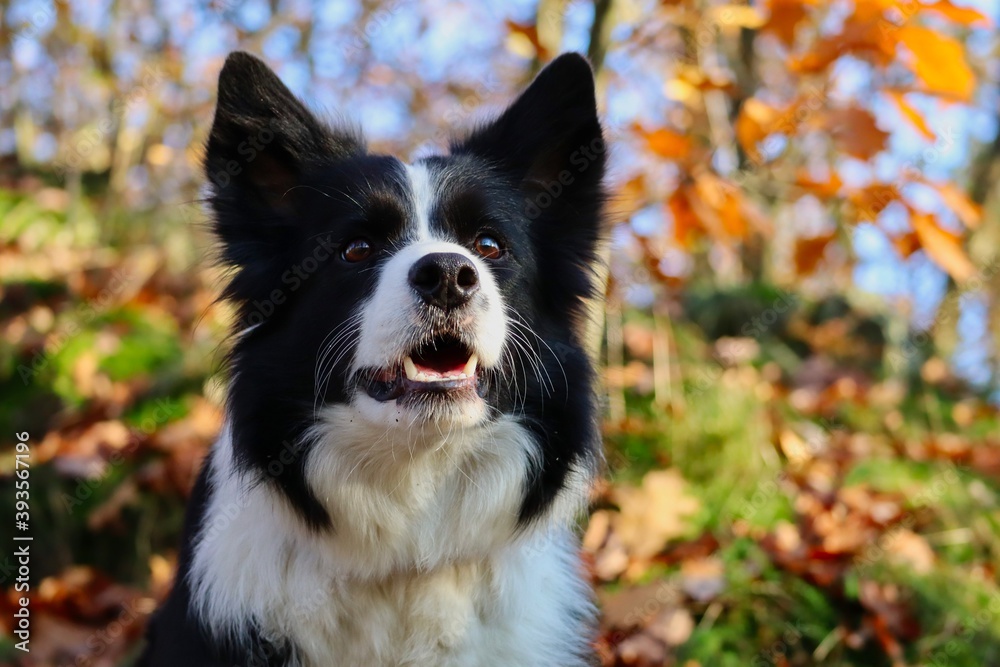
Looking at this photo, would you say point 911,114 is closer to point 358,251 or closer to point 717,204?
point 717,204

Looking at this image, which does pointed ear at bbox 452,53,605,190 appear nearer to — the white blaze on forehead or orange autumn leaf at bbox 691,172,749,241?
the white blaze on forehead

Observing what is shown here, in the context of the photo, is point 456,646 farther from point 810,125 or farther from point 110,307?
point 110,307

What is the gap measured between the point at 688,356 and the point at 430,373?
394cm

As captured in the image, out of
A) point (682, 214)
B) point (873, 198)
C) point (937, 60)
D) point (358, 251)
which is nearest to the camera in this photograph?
point (358, 251)

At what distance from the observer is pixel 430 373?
261 centimetres

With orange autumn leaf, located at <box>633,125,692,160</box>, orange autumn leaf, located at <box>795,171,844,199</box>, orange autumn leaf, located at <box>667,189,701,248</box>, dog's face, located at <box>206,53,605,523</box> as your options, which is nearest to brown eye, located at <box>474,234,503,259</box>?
→ dog's face, located at <box>206,53,605,523</box>

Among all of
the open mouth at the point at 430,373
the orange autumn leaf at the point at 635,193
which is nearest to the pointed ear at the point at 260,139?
the open mouth at the point at 430,373

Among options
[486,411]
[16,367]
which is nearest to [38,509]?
[16,367]

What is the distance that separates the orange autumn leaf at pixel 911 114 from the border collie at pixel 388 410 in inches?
42.8

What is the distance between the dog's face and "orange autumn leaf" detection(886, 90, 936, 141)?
1.08 metres

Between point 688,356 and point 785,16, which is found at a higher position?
point 785,16

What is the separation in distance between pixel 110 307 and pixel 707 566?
16.5ft

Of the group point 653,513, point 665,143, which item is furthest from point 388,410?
point 653,513

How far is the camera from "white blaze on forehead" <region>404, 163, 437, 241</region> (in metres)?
2.81
